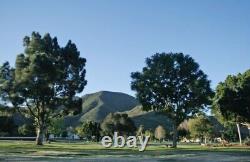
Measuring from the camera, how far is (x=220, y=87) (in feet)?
275

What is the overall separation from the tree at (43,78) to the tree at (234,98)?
91.0 feet

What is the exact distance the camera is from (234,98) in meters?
81.2

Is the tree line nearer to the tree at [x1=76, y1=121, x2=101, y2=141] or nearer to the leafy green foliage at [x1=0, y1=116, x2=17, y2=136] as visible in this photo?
the tree at [x1=76, y1=121, x2=101, y2=141]

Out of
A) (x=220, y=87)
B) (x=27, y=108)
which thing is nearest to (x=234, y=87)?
(x=220, y=87)

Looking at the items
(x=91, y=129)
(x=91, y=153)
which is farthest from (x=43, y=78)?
(x=91, y=129)

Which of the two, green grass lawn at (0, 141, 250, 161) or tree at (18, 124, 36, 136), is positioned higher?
tree at (18, 124, 36, 136)

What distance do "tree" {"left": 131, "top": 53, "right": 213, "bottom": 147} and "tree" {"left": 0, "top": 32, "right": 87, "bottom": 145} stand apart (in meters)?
12.1

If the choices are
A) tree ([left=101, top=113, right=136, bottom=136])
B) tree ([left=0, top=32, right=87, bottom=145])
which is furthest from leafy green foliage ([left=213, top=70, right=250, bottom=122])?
tree ([left=101, top=113, right=136, bottom=136])

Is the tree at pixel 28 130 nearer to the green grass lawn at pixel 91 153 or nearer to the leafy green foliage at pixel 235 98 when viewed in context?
the leafy green foliage at pixel 235 98

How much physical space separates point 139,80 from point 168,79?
538cm

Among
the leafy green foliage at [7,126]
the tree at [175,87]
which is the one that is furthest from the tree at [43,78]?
the leafy green foliage at [7,126]

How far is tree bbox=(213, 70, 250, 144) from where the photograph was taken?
3145 inches

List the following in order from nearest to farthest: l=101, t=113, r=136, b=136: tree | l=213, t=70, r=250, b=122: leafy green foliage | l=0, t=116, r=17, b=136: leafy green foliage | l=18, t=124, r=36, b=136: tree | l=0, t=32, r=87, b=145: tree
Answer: l=0, t=32, r=87, b=145: tree < l=213, t=70, r=250, b=122: leafy green foliage < l=101, t=113, r=136, b=136: tree < l=0, t=116, r=17, b=136: leafy green foliage < l=18, t=124, r=36, b=136: tree

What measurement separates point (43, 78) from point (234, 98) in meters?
37.3
